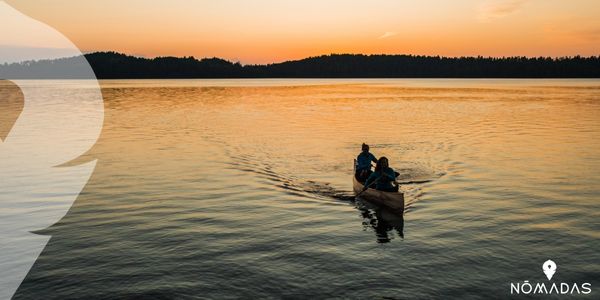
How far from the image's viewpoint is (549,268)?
15070mm

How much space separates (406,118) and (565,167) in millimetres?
39089

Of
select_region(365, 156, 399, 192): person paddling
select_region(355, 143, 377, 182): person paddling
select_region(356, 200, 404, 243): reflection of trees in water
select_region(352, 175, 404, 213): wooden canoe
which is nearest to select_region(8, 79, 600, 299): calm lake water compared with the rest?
select_region(356, 200, 404, 243): reflection of trees in water

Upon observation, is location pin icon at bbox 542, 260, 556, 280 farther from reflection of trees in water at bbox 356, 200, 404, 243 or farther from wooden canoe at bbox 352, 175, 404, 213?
wooden canoe at bbox 352, 175, 404, 213

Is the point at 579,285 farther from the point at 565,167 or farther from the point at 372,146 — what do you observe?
the point at 372,146

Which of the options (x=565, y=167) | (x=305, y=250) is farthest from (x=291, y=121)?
(x=305, y=250)

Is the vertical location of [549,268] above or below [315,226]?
below

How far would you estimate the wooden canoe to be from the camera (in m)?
20.7

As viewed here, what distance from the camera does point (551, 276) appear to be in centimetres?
1453

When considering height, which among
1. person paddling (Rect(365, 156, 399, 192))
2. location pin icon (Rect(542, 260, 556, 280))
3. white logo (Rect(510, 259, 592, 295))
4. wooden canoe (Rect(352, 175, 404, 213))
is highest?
person paddling (Rect(365, 156, 399, 192))

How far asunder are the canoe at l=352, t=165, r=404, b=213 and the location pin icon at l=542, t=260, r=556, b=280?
20.9ft

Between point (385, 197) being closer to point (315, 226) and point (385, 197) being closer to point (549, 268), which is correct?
point (315, 226)

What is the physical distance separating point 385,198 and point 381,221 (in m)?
1.48

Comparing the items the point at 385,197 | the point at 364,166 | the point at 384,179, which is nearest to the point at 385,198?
the point at 385,197

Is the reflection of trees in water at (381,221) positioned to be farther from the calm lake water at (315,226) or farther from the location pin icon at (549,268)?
the location pin icon at (549,268)
